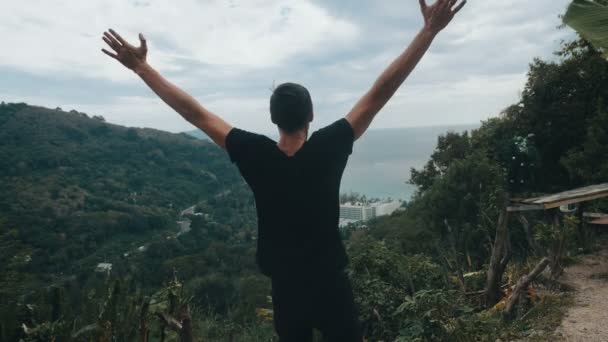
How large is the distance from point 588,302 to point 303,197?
5.60 m

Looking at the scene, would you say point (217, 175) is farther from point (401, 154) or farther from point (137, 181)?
point (401, 154)

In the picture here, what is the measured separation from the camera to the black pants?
38.6 inches

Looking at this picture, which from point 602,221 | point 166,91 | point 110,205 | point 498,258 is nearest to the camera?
point 166,91

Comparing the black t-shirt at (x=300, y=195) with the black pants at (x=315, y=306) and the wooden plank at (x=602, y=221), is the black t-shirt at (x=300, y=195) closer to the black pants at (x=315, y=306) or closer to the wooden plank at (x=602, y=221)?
the black pants at (x=315, y=306)

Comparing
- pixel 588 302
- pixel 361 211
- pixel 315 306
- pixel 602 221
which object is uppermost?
pixel 315 306

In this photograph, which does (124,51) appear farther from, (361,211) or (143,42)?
(361,211)

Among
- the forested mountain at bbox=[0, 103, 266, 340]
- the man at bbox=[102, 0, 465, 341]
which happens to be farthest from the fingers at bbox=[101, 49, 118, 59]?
the forested mountain at bbox=[0, 103, 266, 340]

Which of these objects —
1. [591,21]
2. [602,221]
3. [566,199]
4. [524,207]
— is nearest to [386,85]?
[591,21]

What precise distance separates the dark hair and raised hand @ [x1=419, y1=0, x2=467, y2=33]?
0.44m

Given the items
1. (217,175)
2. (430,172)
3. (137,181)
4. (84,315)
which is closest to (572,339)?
(84,315)

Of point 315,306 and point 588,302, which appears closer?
point 315,306

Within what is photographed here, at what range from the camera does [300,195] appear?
3.09ft

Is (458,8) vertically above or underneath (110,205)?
above

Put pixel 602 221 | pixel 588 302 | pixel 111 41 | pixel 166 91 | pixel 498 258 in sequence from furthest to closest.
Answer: pixel 602 221
pixel 588 302
pixel 498 258
pixel 111 41
pixel 166 91
